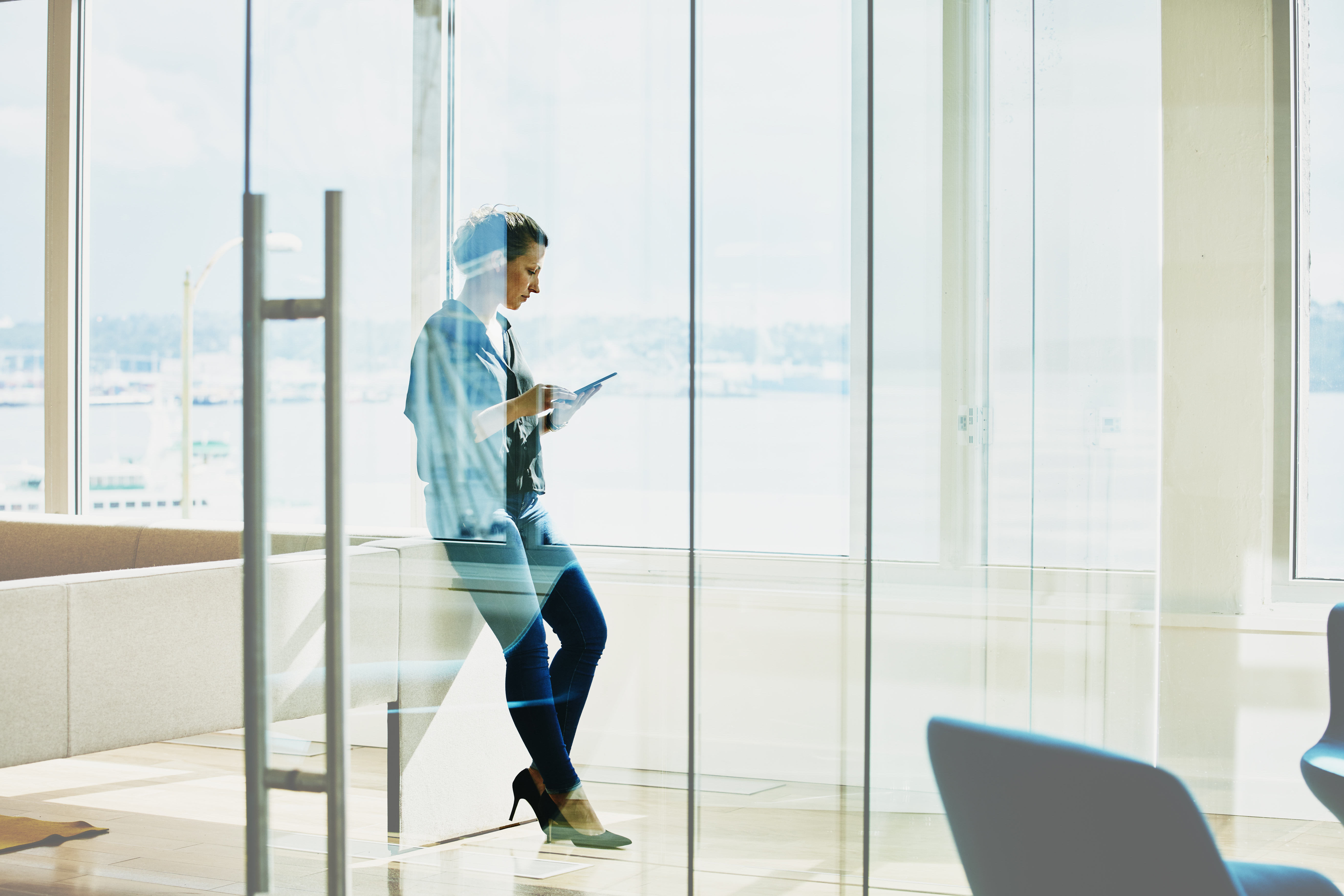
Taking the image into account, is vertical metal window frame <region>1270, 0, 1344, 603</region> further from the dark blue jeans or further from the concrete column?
the dark blue jeans

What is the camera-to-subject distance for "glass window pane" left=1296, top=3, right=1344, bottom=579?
8.08ft

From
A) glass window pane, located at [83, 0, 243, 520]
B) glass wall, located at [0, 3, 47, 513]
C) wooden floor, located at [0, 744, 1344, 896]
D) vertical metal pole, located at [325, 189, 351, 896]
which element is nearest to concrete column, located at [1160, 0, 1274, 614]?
wooden floor, located at [0, 744, 1344, 896]

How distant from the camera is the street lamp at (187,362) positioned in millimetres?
5586

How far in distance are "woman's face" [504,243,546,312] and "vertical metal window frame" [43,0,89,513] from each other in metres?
3.69

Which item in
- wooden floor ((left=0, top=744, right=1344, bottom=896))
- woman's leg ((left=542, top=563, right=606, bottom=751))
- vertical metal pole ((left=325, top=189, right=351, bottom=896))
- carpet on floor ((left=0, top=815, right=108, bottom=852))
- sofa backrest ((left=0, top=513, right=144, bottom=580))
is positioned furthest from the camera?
sofa backrest ((left=0, top=513, right=144, bottom=580))

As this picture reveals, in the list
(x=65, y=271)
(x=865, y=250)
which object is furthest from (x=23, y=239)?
(x=865, y=250)

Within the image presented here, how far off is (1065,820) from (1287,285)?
1513 mm

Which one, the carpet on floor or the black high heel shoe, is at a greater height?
the black high heel shoe

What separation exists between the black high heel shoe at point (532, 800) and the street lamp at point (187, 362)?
12.3 feet

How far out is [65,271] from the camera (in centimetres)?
521

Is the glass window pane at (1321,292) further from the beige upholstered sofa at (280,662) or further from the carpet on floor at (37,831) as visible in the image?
the carpet on floor at (37,831)

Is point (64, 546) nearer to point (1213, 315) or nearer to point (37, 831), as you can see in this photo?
point (37, 831)

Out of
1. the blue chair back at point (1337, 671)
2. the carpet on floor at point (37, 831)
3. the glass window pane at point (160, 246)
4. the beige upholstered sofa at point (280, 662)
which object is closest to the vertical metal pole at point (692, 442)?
the beige upholstered sofa at point (280, 662)

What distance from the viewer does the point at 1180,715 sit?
7.73 ft
